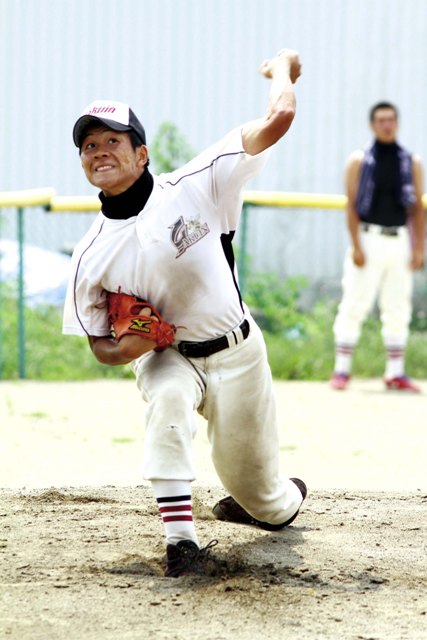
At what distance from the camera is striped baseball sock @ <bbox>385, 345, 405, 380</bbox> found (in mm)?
10352

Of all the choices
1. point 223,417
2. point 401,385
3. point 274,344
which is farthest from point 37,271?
point 223,417

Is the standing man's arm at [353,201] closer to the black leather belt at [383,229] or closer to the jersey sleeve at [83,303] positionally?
the black leather belt at [383,229]

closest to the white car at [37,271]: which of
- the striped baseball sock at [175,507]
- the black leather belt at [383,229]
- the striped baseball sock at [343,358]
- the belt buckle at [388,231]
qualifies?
the striped baseball sock at [343,358]

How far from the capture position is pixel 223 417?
16.1ft

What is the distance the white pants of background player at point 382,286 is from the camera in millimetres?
10352

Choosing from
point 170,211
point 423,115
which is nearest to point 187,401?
point 170,211

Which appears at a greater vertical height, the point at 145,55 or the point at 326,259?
the point at 145,55

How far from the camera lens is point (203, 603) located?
4.26 m

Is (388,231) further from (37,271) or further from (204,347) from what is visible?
(204,347)

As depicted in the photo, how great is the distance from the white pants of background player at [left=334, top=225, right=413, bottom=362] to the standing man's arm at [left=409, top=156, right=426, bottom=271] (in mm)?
63

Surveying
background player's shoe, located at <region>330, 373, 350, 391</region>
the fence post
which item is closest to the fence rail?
the fence post

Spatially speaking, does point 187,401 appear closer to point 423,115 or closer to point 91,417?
point 91,417

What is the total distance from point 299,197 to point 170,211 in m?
6.43

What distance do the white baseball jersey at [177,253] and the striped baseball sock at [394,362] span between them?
5659mm
